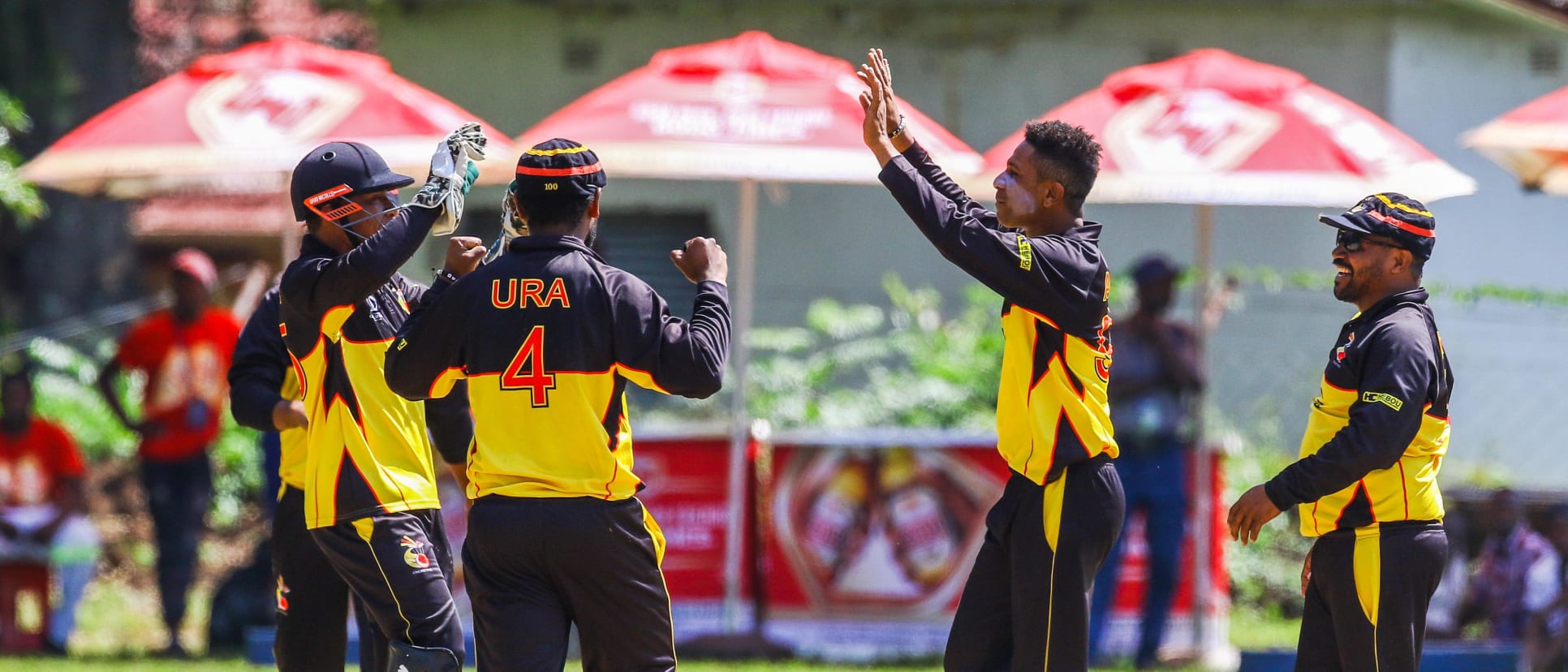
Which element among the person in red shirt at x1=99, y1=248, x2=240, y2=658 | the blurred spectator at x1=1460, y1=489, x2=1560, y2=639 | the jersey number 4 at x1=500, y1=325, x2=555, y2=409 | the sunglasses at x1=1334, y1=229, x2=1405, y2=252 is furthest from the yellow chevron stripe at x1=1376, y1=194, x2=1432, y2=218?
the person in red shirt at x1=99, y1=248, x2=240, y2=658

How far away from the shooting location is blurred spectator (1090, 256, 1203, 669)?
923cm

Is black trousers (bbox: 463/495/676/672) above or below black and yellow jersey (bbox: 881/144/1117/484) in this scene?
Answer: below

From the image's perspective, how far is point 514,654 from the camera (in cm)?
455

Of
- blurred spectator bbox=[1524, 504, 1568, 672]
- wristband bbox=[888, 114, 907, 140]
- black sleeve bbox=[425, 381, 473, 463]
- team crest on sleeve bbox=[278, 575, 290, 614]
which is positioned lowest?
blurred spectator bbox=[1524, 504, 1568, 672]

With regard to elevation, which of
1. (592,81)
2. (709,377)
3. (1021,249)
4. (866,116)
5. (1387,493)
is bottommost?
(1387,493)

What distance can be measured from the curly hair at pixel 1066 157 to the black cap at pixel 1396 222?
30.8 inches

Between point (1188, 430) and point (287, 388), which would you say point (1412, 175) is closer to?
point (1188, 430)

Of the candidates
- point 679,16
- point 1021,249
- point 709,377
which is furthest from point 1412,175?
point 679,16

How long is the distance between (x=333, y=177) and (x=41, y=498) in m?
5.50

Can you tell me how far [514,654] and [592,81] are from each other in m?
9.77

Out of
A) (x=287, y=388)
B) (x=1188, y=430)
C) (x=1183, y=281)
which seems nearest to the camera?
(x=287, y=388)

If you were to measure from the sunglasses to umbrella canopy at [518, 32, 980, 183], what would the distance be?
3255 mm

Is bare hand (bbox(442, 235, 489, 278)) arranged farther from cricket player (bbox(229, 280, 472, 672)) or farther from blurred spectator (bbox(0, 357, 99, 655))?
blurred spectator (bbox(0, 357, 99, 655))

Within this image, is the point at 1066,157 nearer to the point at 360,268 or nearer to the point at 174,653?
the point at 360,268
